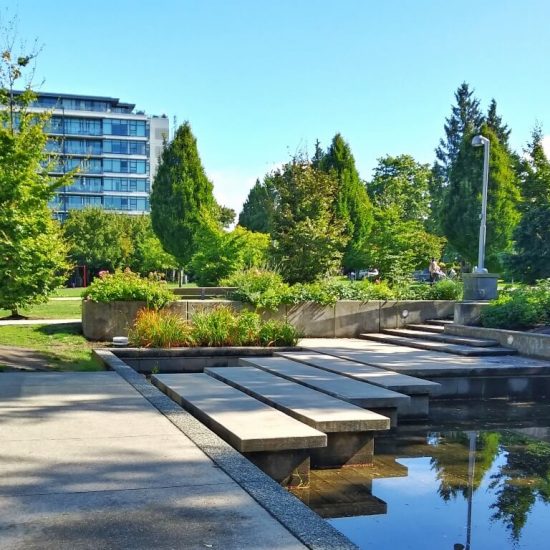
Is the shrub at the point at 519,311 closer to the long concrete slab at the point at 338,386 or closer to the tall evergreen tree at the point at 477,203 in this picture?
the long concrete slab at the point at 338,386

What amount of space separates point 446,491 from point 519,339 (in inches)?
312

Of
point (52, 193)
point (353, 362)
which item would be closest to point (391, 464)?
point (353, 362)

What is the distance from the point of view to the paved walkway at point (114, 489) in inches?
143

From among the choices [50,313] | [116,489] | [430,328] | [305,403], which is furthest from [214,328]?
[50,313]

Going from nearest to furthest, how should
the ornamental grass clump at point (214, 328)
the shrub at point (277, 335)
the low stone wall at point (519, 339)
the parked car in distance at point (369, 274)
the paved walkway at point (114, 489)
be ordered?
the paved walkway at point (114, 489), the low stone wall at point (519, 339), the ornamental grass clump at point (214, 328), the shrub at point (277, 335), the parked car in distance at point (369, 274)

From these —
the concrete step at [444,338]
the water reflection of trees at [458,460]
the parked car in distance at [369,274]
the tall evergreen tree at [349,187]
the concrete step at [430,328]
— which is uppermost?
the tall evergreen tree at [349,187]

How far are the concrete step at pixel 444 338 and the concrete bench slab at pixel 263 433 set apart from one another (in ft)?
24.4

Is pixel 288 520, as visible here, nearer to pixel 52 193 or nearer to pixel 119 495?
pixel 119 495

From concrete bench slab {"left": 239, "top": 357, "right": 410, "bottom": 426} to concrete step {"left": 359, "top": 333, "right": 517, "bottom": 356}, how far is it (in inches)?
145

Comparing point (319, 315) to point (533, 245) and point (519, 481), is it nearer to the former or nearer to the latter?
point (519, 481)

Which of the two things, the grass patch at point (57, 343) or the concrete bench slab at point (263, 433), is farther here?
the grass patch at point (57, 343)

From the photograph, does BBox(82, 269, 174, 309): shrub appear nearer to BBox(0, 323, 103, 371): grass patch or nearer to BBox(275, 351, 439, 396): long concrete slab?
BBox(0, 323, 103, 371): grass patch

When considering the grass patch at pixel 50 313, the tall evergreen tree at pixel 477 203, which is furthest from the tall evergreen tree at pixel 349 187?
the grass patch at pixel 50 313

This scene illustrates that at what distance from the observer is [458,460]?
6930 mm
